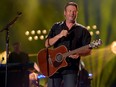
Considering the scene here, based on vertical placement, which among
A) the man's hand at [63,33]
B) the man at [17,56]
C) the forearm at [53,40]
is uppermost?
the man at [17,56]

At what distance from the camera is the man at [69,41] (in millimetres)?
4102

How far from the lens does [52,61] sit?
4.37m

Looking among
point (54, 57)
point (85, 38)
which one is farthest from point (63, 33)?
point (54, 57)

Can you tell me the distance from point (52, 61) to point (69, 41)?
411mm

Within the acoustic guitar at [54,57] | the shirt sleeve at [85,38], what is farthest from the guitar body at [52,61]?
the shirt sleeve at [85,38]

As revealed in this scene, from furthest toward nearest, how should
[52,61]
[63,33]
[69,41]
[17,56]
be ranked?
[17,56] → [52,61] → [69,41] → [63,33]

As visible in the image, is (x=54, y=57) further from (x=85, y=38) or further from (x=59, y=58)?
(x=85, y=38)

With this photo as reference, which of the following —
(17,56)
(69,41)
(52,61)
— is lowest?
(52,61)

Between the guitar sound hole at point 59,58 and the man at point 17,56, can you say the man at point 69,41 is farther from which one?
the man at point 17,56

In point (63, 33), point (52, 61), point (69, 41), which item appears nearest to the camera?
point (63, 33)

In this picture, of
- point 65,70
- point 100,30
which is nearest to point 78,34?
point 65,70

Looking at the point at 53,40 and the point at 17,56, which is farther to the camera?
the point at 17,56

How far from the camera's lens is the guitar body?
13.9 ft

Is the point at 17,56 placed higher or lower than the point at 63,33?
higher
